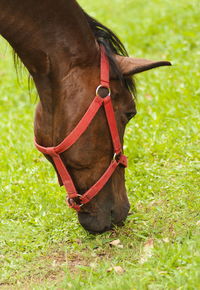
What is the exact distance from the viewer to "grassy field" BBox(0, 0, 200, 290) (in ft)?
11.7

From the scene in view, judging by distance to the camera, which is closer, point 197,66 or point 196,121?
point 196,121

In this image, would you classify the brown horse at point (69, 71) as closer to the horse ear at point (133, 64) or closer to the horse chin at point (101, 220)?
the horse ear at point (133, 64)

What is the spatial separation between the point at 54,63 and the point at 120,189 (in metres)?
1.00

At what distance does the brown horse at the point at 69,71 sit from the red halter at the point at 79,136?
3cm

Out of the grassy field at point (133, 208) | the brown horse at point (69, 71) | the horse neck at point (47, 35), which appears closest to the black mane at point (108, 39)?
the brown horse at point (69, 71)

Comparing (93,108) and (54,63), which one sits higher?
(54,63)

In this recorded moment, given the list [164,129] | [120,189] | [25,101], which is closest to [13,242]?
[120,189]

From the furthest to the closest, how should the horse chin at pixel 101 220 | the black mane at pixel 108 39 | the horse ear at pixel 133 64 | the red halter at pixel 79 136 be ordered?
the horse chin at pixel 101 220 < the black mane at pixel 108 39 < the red halter at pixel 79 136 < the horse ear at pixel 133 64

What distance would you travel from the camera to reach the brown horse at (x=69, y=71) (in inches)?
142

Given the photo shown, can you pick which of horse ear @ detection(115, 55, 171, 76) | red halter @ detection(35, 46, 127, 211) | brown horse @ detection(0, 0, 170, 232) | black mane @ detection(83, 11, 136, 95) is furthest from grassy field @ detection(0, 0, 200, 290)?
horse ear @ detection(115, 55, 171, 76)

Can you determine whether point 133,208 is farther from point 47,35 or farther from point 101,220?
point 47,35

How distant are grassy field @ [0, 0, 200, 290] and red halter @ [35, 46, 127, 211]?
0.46 metres

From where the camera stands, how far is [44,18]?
362cm

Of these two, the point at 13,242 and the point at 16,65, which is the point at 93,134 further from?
the point at 13,242
